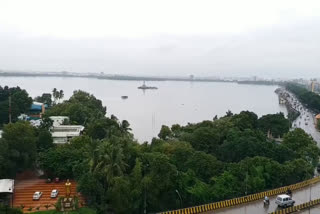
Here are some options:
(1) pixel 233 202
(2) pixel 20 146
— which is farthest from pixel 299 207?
(2) pixel 20 146

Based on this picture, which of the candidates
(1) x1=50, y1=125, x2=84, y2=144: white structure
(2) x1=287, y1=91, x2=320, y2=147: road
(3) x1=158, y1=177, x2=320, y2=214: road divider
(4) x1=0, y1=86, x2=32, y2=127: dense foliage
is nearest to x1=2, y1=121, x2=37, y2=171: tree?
(1) x1=50, y1=125, x2=84, y2=144: white structure

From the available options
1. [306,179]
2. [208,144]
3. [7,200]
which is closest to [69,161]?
[7,200]

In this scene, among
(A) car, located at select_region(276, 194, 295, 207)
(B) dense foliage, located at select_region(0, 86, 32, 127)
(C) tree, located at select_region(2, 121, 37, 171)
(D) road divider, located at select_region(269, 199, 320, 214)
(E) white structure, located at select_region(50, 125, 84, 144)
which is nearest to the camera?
(D) road divider, located at select_region(269, 199, 320, 214)

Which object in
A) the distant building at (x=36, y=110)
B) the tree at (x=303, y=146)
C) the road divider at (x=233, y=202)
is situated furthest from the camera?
the distant building at (x=36, y=110)

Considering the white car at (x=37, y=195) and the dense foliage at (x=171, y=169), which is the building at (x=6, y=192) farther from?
the dense foliage at (x=171, y=169)

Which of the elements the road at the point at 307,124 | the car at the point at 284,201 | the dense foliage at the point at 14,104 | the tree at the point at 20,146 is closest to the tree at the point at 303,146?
the car at the point at 284,201

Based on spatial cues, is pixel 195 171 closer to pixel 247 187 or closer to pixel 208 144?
pixel 247 187

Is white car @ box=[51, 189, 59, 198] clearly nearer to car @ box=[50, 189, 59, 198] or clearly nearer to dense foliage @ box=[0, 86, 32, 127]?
car @ box=[50, 189, 59, 198]

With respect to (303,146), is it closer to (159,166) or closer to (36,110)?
(159,166)
